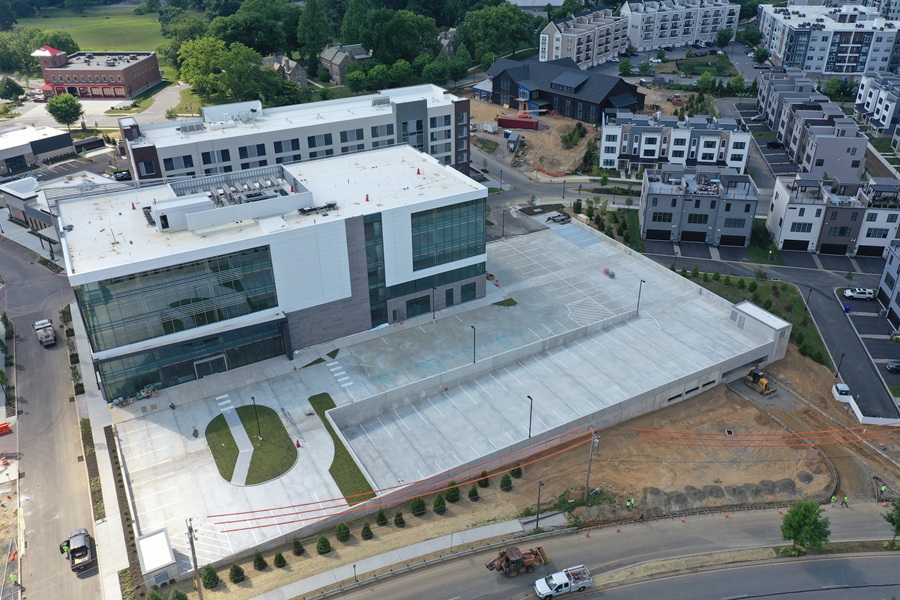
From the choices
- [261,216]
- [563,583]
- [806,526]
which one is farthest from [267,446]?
[806,526]

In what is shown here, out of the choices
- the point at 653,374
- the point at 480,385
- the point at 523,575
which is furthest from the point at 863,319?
the point at 523,575

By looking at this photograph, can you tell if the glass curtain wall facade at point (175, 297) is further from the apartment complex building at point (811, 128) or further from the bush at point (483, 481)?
the apartment complex building at point (811, 128)

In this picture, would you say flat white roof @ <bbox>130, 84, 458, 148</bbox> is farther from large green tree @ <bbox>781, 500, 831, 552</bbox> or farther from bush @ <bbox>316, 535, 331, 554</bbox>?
large green tree @ <bbox>781, 500, 831, 552</bbox>

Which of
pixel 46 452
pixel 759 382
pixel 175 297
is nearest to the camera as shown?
pixel 46 452

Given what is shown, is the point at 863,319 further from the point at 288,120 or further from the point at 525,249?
the point at 288,120

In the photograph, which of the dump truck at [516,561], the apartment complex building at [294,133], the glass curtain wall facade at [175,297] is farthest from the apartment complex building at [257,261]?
the dump truck at [516,561]

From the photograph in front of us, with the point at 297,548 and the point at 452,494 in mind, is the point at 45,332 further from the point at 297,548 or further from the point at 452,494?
the point at 452,494

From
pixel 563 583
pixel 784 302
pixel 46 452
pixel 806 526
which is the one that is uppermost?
pixel 806 526
